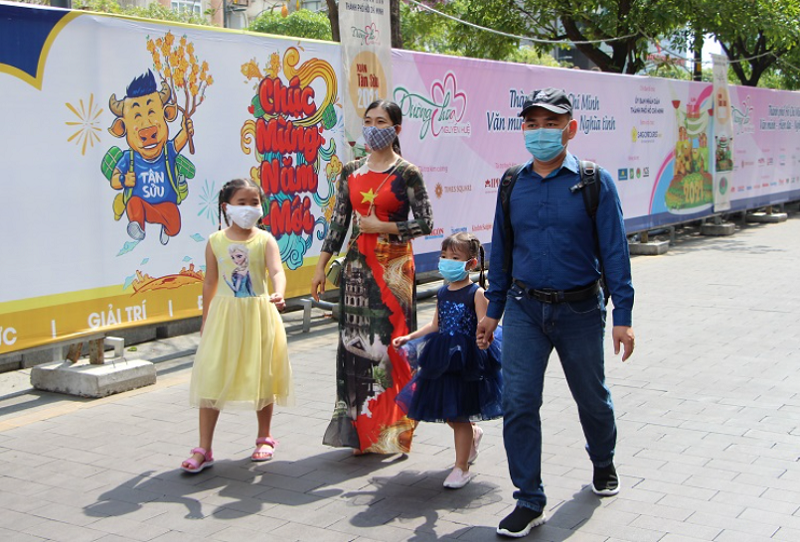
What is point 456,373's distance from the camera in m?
5.01

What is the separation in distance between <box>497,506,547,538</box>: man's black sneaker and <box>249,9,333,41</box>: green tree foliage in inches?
1492

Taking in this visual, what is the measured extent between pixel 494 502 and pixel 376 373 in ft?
3.46

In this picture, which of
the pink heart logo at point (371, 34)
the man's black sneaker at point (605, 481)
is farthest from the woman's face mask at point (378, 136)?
the pink heart logo at point (371, 34)

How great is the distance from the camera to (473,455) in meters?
5.39

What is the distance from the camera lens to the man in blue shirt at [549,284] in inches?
171

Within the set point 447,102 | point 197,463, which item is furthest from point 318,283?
point 447,102

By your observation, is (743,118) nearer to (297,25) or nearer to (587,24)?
(587,24)

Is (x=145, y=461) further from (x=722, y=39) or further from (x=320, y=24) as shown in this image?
(x=320, y=24)

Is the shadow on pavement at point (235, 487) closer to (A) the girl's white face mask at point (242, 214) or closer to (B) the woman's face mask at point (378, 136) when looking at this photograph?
(A) the girl's white face mask at point (242, 214)

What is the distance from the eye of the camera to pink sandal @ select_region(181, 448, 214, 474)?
528cm

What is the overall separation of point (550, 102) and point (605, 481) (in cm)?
184

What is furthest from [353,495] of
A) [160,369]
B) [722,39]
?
[722,39]

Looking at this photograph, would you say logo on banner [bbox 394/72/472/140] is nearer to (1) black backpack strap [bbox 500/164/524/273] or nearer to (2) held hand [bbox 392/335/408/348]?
(2) held hand [bbox 392/335/408/348]

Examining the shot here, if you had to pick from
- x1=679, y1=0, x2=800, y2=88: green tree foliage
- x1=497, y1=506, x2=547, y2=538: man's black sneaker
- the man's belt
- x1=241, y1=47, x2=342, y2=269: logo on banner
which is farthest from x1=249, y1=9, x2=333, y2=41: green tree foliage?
x1=497, y1=506, x2=547, y2=538: man's black sneaker
